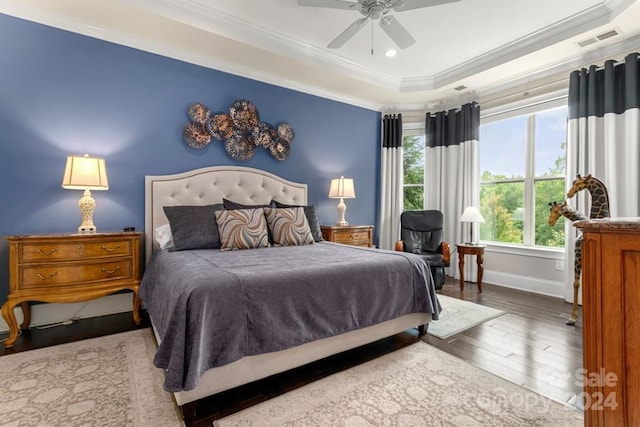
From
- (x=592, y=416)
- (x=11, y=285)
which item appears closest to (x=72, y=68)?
(x=11, y=285)

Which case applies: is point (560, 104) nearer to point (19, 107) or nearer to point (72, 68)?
point (72, 68)

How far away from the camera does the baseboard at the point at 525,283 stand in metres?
3.86

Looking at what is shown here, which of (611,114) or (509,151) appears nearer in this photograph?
(611,114)

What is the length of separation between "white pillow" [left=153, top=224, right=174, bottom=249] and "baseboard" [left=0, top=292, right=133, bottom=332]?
0.69 metres

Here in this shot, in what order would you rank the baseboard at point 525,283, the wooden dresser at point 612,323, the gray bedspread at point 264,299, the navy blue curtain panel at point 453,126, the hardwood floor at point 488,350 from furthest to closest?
the navy blue curtain panel at point 453,126 → the baseboard at point 525,283 → the hardwood floor at point 488,350 → the gray bedspread at point 264,299 → the wooden dresser at point 612,323

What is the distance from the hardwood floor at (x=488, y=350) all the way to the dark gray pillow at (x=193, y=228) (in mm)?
860

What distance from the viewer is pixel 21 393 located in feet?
5.67

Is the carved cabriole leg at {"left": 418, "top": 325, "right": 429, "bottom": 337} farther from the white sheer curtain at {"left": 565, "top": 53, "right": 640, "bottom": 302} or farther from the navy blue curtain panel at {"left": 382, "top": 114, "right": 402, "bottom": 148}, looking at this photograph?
the navy blue curtain panel at {"left": 382, "top": 114, "right": 402, "bottom": 148}

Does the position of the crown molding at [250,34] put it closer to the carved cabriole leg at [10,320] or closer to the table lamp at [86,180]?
the table lamp at [86,180]

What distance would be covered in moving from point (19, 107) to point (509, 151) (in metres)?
5.75

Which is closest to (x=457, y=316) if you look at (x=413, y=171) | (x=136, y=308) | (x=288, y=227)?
(x=288, y=227)

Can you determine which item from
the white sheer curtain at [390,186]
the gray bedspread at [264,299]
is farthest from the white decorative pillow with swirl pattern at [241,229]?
the white sheer curtain at [390,186]

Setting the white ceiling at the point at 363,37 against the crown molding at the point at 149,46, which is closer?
the crown molding at the point at 149,46

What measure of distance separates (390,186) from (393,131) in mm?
932
